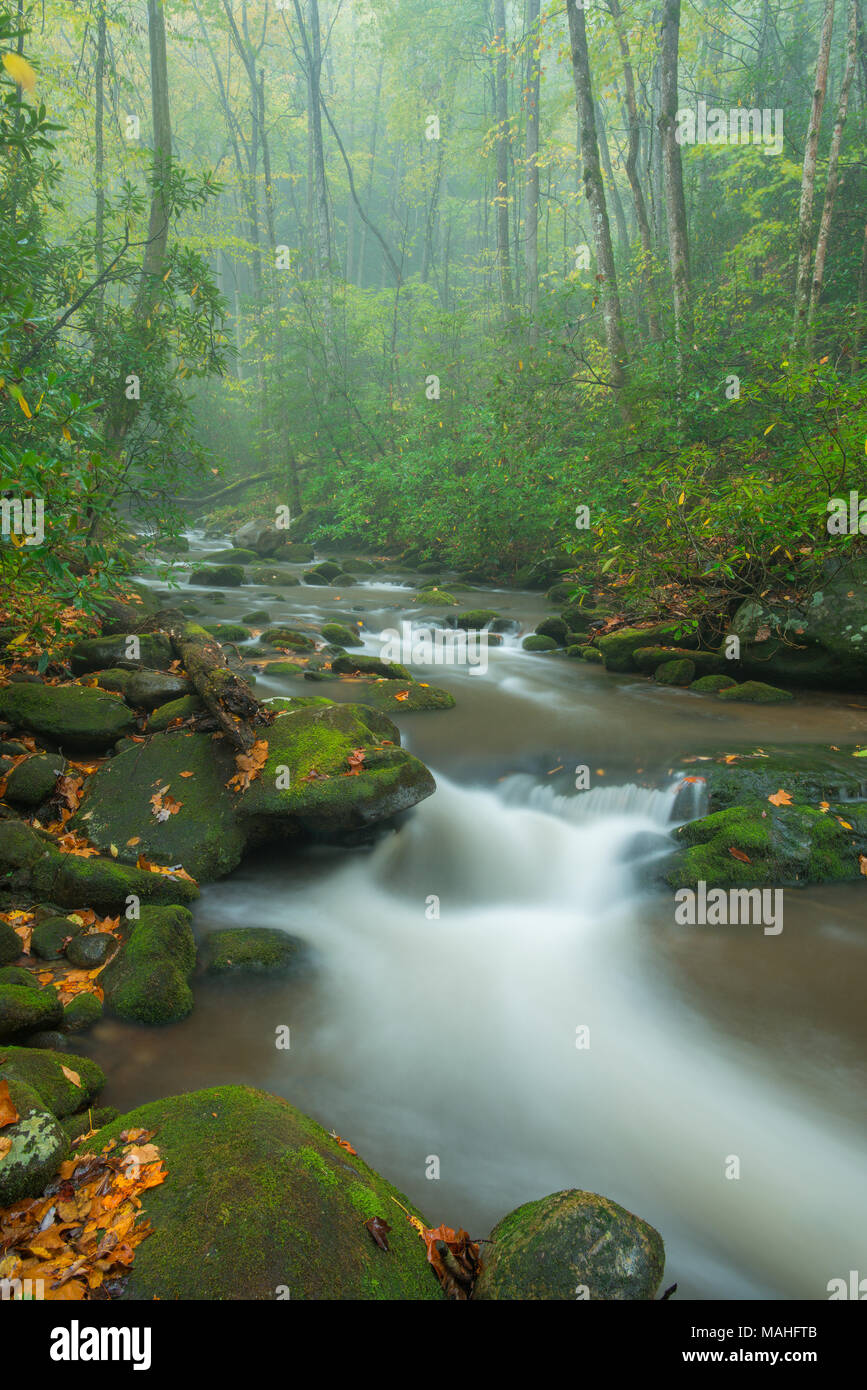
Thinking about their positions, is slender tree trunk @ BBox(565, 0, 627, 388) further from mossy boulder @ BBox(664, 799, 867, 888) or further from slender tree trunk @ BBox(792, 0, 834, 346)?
mossy boulder @ BBox(664, 799, 867, 888)

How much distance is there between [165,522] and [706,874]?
8.24 meters

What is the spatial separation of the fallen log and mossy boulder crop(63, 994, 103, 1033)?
246cm

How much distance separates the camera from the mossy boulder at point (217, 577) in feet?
55.6

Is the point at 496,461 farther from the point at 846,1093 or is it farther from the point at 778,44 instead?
the point at 778,44

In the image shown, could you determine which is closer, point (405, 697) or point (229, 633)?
point (405, 697)

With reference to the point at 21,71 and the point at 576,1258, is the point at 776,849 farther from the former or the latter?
the point at 21,71

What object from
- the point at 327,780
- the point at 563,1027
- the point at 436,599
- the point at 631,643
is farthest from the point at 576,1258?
the point at 436,599

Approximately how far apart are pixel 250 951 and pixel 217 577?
44.5ft

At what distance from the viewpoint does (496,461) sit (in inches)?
609

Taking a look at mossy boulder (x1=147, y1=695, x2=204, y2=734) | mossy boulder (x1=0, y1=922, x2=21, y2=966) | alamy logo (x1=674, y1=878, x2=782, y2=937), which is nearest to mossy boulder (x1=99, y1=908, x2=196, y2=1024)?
mossy boulder (x1=0, y1=922, x2=21, y2=966)

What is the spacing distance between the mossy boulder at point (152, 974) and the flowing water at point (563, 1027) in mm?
112

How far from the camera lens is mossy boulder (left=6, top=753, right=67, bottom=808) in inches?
228

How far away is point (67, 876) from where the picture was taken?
191 inches

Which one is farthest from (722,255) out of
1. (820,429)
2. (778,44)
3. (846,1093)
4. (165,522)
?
(846,1093)
